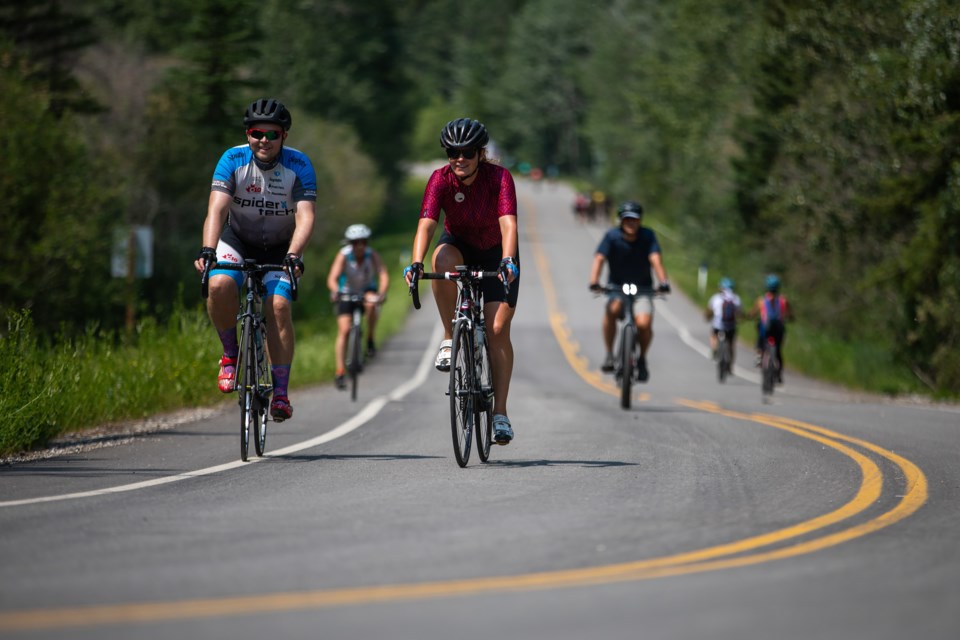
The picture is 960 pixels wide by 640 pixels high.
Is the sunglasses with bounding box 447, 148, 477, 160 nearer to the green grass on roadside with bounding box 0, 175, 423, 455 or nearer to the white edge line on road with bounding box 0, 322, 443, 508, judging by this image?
the white edge line on road with bounding box 0, 322, 443, 508

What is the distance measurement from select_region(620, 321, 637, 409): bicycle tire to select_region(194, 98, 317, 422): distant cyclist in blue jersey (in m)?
6.45

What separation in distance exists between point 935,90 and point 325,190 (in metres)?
38.9

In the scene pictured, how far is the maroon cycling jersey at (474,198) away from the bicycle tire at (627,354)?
6284mm

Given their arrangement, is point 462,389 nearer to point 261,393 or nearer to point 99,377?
point 261,393

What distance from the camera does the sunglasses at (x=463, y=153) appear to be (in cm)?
920

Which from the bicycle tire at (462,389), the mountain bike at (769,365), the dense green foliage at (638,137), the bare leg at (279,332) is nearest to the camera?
the bicycle tire at (462,389)

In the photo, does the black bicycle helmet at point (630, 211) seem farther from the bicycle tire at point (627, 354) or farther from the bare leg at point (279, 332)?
the bare leg at point (279, 332)

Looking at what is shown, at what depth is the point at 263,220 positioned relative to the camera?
9727 mm

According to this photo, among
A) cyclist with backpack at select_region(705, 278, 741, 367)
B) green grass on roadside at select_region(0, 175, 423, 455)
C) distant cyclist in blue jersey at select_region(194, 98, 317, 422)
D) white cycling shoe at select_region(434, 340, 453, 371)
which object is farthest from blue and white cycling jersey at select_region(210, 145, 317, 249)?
cyclist with backpack at select_region(705, 278, 741, 367)

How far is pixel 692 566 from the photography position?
5.69 metres

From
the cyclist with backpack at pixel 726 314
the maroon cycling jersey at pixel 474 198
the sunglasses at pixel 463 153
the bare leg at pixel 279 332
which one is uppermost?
the sunglasses at pixel 463 153

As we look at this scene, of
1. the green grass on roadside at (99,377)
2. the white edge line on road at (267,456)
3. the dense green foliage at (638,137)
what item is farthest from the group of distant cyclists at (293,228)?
the dense green foliage at (638,137)

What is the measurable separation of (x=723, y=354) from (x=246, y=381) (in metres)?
18.3

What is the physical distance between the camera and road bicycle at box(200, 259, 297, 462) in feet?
31.1
